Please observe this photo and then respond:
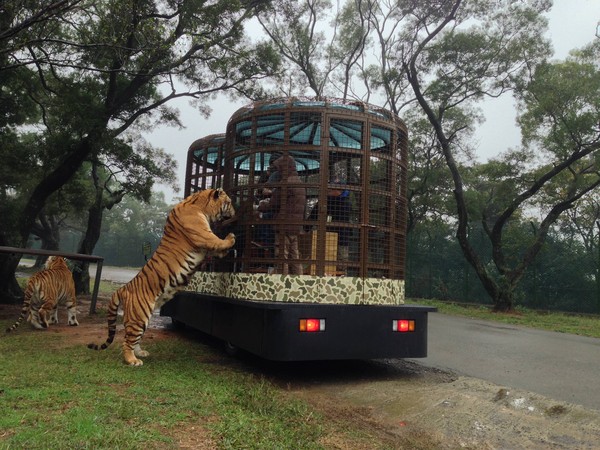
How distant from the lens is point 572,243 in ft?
71.2

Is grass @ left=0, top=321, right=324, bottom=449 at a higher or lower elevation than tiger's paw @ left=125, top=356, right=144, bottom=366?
lower

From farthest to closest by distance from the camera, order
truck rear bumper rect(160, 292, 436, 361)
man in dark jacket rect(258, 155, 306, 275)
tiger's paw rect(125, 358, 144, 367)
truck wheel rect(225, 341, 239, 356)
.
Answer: truck wheel rect(225, 341, 239, 356), man in dark jacket rect(258, 155, 306, 275), tiger's paw rect(125, 358, 144, 367), truck rear bumper rect(160, 292, 436, 361)

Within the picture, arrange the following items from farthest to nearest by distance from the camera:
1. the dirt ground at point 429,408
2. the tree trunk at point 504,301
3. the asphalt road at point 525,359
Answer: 1. the tree trunk at point 504,301
2. the asphalt road at point 525,359
3. the dirt ground at point 429,408

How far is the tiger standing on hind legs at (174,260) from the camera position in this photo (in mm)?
5680

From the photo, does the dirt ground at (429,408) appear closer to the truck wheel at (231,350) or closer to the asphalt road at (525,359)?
the truck wheel at (231,350)

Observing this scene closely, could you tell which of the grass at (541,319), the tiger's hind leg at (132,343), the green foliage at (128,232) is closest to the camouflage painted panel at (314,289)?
the tiger's hind leg at (132,343)

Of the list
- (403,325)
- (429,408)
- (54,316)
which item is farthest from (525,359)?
(54,316)

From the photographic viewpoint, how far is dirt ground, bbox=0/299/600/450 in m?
3.77

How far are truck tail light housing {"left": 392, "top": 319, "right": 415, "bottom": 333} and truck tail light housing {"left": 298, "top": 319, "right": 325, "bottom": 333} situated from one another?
2.92ft

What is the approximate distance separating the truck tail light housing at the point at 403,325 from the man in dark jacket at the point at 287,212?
3.95 ft

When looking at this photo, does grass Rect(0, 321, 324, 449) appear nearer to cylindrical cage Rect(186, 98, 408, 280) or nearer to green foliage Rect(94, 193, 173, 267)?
cylindrical cage Rect(186, 98, 408, 280)

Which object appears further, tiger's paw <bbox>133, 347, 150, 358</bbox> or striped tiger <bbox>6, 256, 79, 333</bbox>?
striped tiger <bbox>6, 256, 79, 333</bbox>

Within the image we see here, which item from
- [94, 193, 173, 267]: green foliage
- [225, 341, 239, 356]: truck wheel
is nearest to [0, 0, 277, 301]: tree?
[225, 341, 239, 356]: truck wheel

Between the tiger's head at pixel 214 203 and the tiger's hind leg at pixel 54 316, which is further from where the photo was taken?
the tiger's hind leg at pixel 54 316
